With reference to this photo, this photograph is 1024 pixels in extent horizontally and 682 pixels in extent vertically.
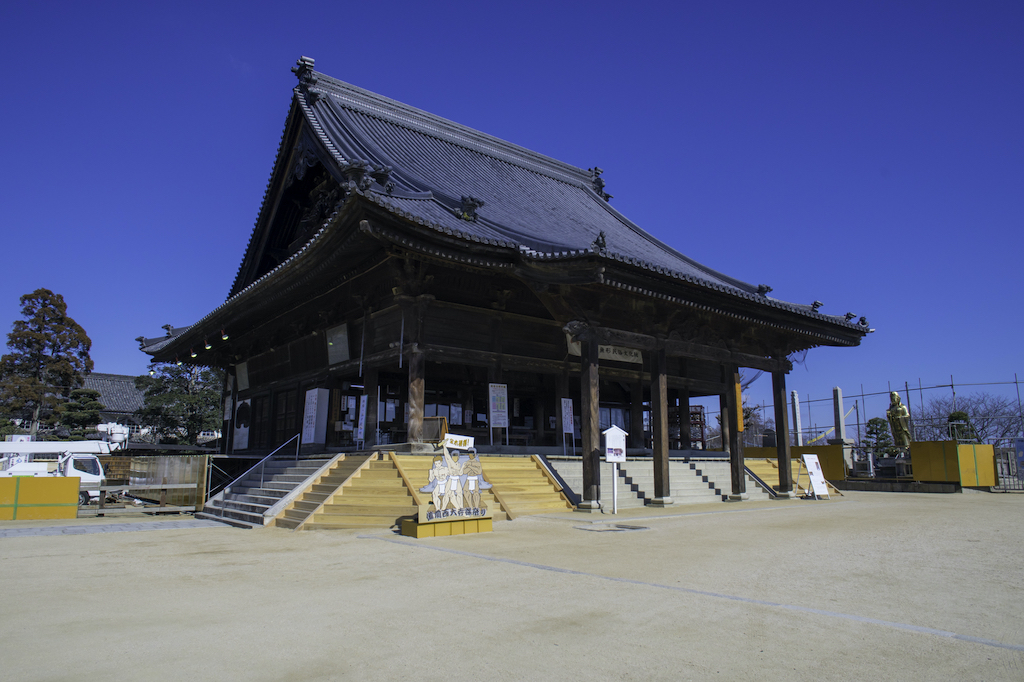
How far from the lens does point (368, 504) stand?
36.2 ft

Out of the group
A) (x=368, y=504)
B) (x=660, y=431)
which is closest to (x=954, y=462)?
(x=660, y=431)

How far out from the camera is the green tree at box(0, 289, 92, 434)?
3356 cm

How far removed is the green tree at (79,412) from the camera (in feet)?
109

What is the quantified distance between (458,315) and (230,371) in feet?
44.5

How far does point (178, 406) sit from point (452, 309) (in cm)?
2573

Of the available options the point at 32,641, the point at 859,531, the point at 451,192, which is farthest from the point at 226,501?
the point at 859,531

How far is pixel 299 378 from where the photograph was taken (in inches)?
755

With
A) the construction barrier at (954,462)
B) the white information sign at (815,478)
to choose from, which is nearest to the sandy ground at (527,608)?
the white information sign at (815,478)

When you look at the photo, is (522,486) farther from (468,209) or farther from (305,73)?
(305,73)

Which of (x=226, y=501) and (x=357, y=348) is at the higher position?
(x=357, y=348)

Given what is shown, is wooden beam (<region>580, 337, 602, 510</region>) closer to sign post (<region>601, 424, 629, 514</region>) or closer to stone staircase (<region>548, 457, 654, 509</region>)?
stone staircase (<region>548, 457, 654, 509</region>)

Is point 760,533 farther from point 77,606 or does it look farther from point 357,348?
point 357,348

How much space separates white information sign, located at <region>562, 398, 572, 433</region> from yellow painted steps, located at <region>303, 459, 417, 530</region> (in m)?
5.76

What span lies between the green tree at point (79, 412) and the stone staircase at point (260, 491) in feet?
81.0
